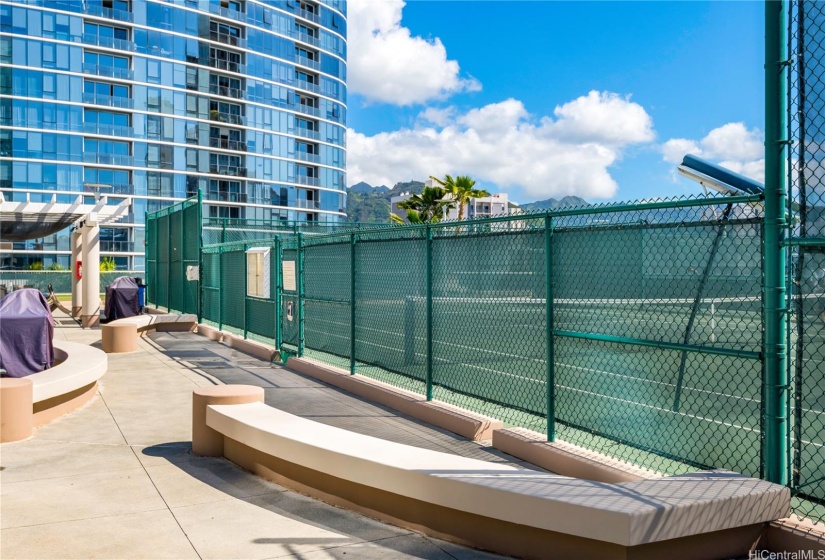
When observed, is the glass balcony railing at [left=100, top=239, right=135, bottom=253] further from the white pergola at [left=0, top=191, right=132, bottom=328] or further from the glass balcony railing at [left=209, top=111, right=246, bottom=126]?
the white pergola at [left=0, top=191, right=132, bottom=328]

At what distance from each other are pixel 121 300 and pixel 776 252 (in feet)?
72.5

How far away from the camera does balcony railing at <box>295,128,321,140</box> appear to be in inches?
3236

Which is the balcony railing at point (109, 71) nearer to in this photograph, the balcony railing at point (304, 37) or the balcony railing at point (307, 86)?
the balcony railing at point (307, 86)

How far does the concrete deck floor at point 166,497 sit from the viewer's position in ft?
17.3

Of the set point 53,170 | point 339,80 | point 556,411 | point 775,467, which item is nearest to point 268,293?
point 556,411

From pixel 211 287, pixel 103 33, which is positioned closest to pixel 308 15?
pixel 103 33

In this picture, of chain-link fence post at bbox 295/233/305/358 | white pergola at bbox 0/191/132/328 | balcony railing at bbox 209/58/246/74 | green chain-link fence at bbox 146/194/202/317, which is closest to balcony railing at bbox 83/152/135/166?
balcony railing at bbox 209/58/246/74

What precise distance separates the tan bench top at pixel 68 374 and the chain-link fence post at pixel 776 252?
774cm

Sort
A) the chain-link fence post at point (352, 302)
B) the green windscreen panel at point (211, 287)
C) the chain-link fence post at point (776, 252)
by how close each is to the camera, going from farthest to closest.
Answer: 1. the green windscreen panel at point (211, 287)
2. the chain-link fence post at point (352, 302)
3. the chain-link fence post at point (776, 252)

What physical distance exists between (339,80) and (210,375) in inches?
3091

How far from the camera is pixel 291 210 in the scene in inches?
3219

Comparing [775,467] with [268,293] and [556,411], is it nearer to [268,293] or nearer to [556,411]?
[556,411]

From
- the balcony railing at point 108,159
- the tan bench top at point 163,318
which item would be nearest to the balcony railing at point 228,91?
the balcony railing at point 108,159

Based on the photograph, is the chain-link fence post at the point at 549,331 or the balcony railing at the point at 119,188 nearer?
the chain-link fence post at the point at 549,331
